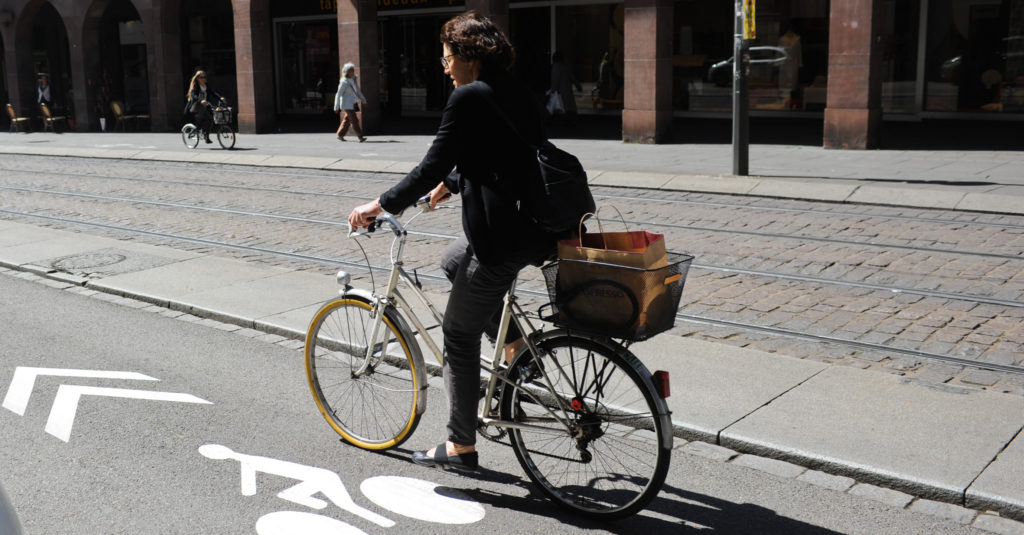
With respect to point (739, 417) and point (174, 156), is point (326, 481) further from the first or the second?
point (174, 156)

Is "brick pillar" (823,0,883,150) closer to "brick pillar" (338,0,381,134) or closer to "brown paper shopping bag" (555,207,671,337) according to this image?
"brick pillar" (338,0,381,134)

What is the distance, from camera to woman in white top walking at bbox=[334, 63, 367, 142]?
22828 millimetres

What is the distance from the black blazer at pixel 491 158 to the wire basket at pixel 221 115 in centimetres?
1941

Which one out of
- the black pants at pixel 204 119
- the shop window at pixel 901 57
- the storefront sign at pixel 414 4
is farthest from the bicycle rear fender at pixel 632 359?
the storefront sign at pixel 414 4

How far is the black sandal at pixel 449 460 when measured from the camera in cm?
448

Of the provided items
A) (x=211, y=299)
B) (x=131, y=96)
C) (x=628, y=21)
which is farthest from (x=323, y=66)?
(x=211, y=299)

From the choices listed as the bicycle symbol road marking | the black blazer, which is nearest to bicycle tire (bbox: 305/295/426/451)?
the bicycle symbol road marking

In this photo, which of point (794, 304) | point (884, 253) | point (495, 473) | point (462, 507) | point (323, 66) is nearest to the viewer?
point (462, 507)

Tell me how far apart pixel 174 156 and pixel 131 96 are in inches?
611

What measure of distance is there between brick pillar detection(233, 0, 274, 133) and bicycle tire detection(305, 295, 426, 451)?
23.0 metres

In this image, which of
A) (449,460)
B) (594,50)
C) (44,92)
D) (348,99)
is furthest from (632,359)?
(44,92)

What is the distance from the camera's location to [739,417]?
17.0 feet

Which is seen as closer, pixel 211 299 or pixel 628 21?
pixel 211 299

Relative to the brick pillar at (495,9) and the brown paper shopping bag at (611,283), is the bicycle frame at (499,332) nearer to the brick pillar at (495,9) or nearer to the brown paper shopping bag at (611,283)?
the brown paper shopping bag at (611,283)
